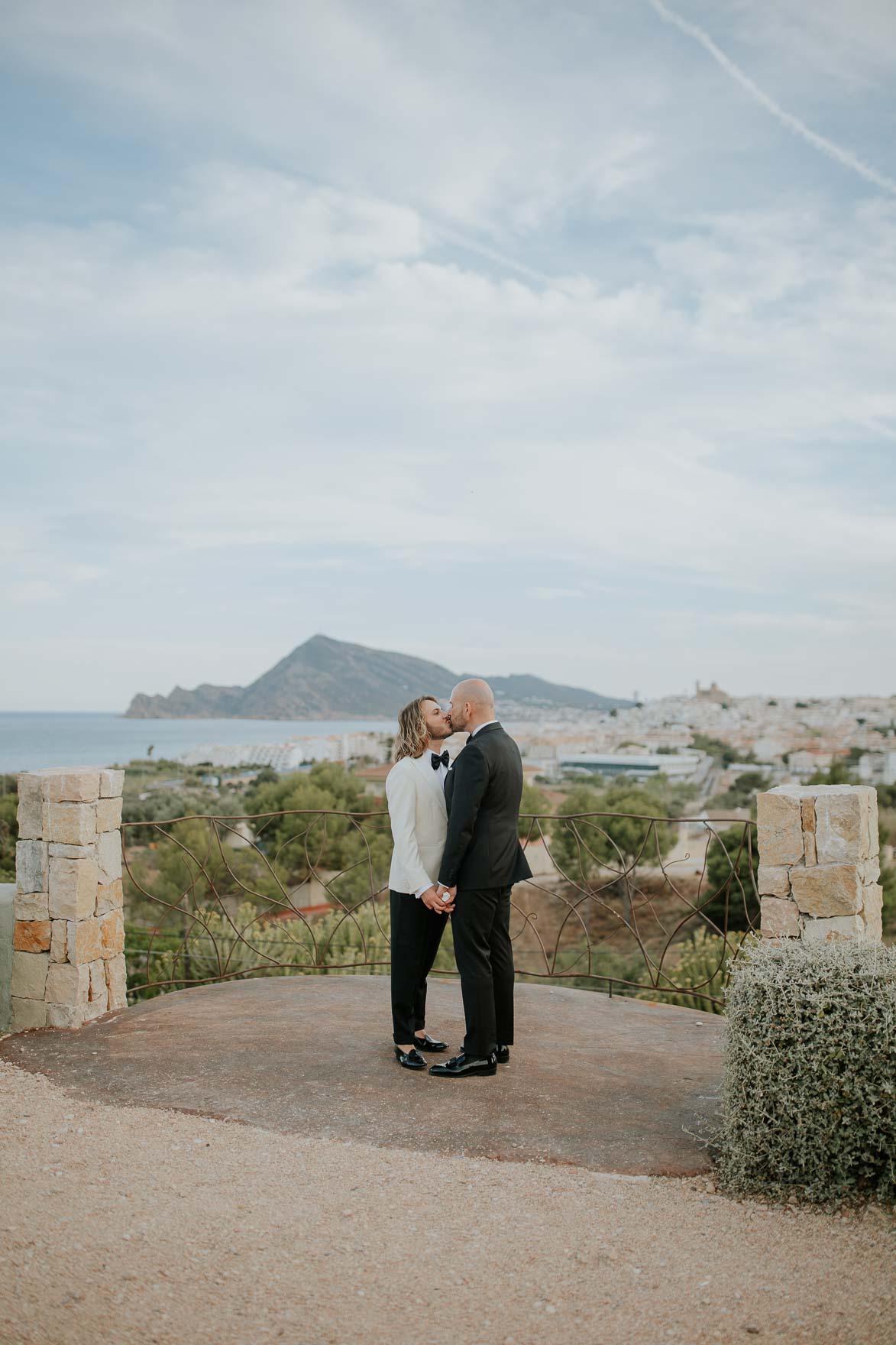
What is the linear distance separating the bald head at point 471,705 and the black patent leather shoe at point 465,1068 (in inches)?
56.7

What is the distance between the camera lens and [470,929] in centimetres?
384

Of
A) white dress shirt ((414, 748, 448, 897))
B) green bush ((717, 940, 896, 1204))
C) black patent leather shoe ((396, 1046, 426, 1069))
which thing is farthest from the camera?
black patent leather shoe ((396, 1046, 426, 1069))

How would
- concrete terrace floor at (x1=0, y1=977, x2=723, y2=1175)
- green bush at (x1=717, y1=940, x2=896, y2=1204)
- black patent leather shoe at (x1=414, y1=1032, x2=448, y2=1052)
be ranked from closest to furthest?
1. green bush at (x1=717, y1=940, x2=896, y2=1204)
2. concrete terrace floor at (x1=0, y1=977, x2=723, y2=1175)
3. black patent leather shoe at (x1=414, y1=1032, x2=448, y2=1052)

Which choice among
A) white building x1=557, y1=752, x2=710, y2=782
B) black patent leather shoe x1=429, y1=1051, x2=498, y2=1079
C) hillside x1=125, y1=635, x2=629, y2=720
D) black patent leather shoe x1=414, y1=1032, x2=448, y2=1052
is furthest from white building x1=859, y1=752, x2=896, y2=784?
black patent leather shoe x1=429, y1=1051, x2=498, y2=1079

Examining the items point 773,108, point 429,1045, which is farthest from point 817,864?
point 773,108

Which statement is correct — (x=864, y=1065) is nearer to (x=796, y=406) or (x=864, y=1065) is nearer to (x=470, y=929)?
(x=470, y=929)

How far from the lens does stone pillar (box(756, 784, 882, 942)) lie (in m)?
3.93

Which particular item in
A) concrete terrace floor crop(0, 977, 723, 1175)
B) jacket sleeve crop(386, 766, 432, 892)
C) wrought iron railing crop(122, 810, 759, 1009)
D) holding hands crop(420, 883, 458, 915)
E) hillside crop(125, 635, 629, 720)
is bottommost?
wrought iron railing crop(122, 810, 759, 1009)

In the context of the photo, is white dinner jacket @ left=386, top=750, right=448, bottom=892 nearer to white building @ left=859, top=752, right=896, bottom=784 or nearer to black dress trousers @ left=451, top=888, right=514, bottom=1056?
black dress trousers @ left=451, top=888, right=514, bottom=1056

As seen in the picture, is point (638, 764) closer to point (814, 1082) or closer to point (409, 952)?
point (409, 952)

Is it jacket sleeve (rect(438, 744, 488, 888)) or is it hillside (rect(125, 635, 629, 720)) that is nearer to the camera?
jacket sleeve (rect(438, 744, 488, 888))

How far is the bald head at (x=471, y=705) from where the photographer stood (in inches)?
156

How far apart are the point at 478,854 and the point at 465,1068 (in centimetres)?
95

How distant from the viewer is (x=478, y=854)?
384cm
